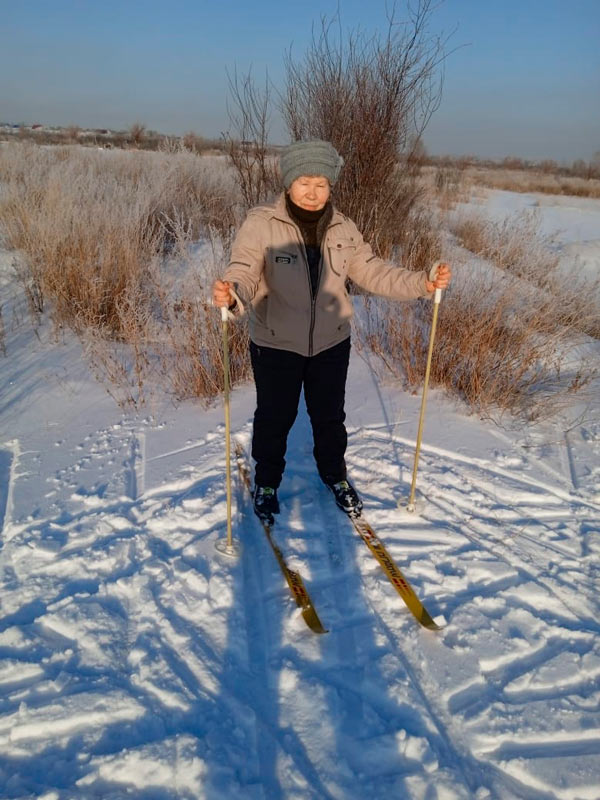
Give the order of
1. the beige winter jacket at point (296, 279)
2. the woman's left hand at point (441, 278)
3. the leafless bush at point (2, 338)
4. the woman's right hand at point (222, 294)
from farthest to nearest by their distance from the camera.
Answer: the leafless bush at point (2, 338) < the woman's left hand at point (441, 278) < the beige winter jacket at point (296, 279) < the woman's right hand at point (222, 294)

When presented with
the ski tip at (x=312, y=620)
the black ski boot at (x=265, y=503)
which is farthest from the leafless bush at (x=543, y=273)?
the ski tip at (x=312, y=620)

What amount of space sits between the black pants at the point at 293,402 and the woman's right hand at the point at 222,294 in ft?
1.52

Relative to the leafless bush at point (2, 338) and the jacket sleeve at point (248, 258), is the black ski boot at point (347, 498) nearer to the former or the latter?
the jacket sleeve at point (248, 258)

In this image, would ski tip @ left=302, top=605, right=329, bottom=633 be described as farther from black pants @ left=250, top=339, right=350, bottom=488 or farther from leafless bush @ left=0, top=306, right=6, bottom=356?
leafless bush @ left=0, top=306, right=6, bottom=356

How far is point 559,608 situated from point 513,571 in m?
0.26

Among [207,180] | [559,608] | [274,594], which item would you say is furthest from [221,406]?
[207,180]

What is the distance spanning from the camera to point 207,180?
33.1ft

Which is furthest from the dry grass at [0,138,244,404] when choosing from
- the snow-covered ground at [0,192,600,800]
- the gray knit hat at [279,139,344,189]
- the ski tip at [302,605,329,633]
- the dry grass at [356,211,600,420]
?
the ski tip at [302,605,329,633]

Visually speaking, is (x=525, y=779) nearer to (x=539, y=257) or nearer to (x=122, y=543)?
(x=122, y=543)

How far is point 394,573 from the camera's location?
2504 millimetres

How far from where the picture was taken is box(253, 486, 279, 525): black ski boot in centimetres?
288

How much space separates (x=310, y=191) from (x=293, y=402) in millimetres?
1073

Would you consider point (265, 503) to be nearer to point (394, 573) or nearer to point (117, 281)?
point (394, 573)

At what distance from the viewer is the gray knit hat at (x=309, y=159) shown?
2322 mm
